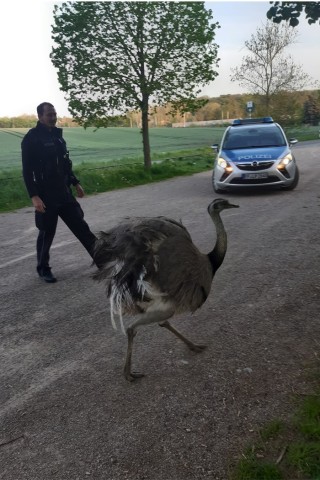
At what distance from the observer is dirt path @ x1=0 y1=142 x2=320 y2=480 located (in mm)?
2852

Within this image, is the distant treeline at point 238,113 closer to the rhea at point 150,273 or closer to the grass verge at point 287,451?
the rhea at point 150,273

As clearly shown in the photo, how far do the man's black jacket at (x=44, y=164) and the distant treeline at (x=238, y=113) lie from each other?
4779 mm

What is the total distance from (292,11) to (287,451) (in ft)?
16.9

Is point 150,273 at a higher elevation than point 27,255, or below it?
higher

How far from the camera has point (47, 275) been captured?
620cm

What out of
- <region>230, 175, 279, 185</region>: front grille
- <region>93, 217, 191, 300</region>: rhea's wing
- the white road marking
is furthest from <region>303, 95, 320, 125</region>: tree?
<region>93, 217, 191, 300</region>: rhea's wing

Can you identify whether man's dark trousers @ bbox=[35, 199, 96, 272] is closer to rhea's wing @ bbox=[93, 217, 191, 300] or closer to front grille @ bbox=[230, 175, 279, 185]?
rhea's wing @ bbox=[93, 217, 191, 300]

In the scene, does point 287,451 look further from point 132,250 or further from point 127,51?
point 127,51

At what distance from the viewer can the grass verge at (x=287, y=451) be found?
2555mm

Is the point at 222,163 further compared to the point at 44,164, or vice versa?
the point at 222,163

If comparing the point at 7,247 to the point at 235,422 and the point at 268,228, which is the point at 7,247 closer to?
the point at 268,228

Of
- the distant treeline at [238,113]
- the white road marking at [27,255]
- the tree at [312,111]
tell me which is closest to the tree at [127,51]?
the distant treeline at [238,113]

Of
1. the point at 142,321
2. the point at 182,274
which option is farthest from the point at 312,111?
the point at 142,321

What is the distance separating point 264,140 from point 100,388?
10.8 meters
